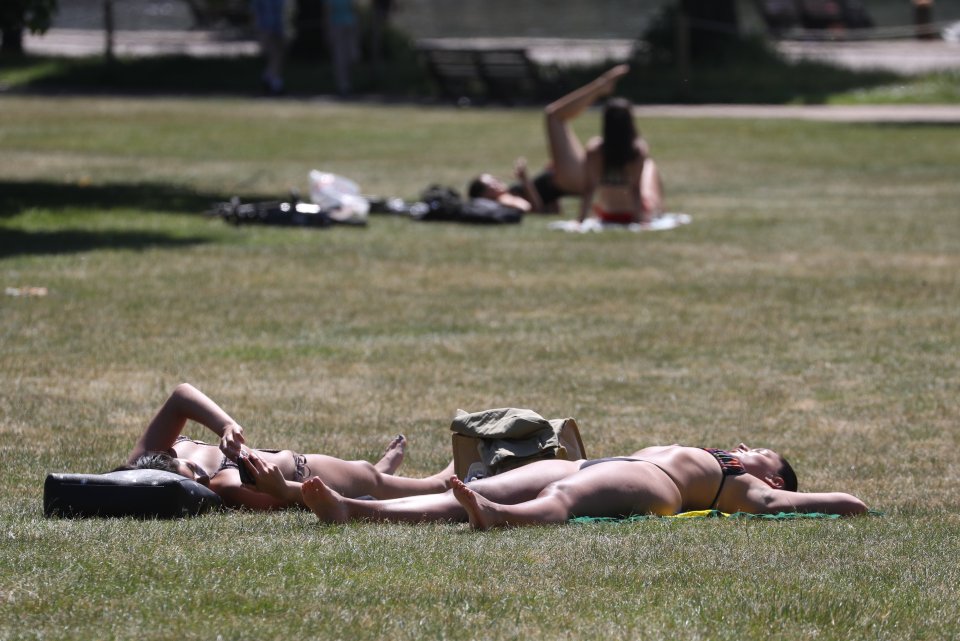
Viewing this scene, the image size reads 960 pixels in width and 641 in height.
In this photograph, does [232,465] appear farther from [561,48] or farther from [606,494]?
[561,48]

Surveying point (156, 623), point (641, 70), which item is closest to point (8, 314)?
point (156, 623)

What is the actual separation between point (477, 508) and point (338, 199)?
11.3 metres

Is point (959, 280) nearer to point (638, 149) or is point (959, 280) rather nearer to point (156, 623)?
point (638, 149)

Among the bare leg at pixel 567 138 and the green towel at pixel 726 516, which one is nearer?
the green towel at pixel 726 516

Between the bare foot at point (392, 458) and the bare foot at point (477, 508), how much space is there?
113cm

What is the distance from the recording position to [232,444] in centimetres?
645

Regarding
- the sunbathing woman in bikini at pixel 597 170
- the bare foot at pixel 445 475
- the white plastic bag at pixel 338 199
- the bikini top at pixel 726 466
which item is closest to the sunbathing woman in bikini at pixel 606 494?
the bikini top at pixel 726 466

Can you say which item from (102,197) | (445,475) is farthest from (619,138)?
(445,475)

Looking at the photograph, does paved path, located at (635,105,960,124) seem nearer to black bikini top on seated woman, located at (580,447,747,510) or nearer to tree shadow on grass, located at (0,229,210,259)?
tree shadow on grass, located at (0,229,210,259)

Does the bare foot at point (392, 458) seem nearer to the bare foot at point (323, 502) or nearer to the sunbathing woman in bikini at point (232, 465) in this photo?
the sunbathing woman in bikini at point (232, 465)

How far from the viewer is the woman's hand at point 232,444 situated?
253 inches

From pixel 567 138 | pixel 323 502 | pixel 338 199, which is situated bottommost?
pixel 338 199

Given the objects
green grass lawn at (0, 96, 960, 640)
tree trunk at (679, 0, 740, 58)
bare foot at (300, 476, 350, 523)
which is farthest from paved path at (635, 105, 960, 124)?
bare foot at (300, 476, 350, 523)

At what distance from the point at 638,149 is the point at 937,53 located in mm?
23759
